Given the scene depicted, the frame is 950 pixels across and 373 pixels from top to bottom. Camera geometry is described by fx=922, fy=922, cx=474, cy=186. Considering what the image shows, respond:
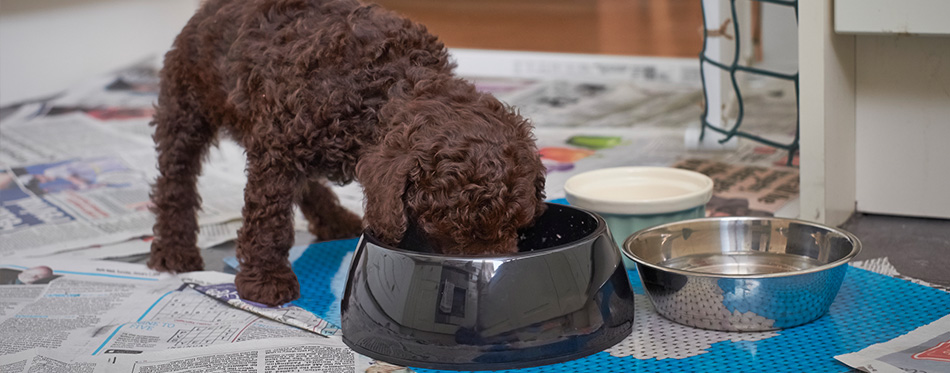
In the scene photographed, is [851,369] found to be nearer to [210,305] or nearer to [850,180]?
[850,180]

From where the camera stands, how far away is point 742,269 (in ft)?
5.57

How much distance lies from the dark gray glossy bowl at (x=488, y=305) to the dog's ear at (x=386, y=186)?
5cm

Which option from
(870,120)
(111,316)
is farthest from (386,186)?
(870,120)

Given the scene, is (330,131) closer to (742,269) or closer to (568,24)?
(742,269)

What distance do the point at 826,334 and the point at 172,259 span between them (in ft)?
4.25

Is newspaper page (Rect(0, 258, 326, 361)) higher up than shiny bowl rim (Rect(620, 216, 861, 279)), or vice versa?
shiny bowl rim (Rect(620, 216, 861, 279))

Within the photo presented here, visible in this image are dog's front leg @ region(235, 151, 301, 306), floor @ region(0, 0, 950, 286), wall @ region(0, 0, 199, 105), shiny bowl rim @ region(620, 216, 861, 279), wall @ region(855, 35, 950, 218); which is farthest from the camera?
floor @ region(0, 0, 950, 286)

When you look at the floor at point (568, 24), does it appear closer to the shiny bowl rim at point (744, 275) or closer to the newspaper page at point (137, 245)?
the newspaper page at point (137, 245)

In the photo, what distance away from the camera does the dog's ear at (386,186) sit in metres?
1.29

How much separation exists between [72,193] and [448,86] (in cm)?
153

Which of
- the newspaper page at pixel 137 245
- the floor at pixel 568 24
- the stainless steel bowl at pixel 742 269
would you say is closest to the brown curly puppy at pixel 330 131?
the newspaper page at pixel 137 245

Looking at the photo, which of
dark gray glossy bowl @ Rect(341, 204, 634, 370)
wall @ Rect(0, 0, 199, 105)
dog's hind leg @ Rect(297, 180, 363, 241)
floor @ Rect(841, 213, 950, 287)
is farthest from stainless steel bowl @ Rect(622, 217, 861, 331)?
wall @ Rect(0, 0, 199, 105)

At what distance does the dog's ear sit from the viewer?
129cm

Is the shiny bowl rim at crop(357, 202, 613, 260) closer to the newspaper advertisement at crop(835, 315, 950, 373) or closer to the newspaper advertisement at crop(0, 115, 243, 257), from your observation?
the newspaper advertisement at crop(835, 315, 950, 373)
